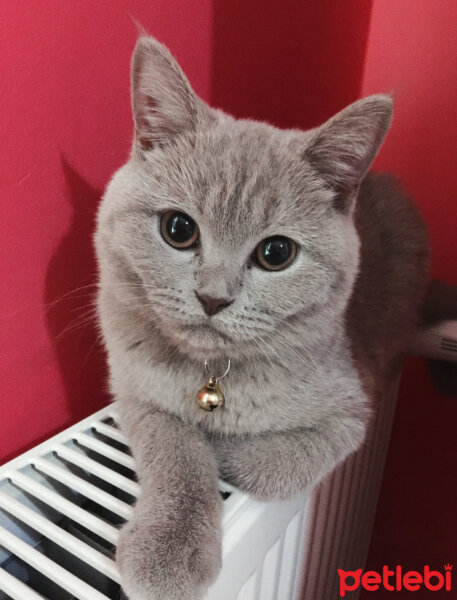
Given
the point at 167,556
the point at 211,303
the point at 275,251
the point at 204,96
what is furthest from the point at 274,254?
the point at 204,96

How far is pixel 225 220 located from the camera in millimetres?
645

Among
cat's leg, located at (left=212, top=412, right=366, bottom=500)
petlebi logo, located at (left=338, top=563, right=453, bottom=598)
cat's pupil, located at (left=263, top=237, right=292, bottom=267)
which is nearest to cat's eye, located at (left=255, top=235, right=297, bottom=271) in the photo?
cat's pupil, located at (left=263, top=237, right=292, bottom=267)

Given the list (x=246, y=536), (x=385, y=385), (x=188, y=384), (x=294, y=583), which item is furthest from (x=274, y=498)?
(x=385, y=385)

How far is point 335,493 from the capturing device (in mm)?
934

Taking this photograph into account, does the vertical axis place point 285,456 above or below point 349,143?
below

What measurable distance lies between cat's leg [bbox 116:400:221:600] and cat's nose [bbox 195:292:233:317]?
0.67ft

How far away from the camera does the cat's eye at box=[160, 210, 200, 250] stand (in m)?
0.67

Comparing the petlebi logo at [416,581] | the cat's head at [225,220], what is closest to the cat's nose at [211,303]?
the cat's head at [225,220]

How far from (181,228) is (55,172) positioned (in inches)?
10.4

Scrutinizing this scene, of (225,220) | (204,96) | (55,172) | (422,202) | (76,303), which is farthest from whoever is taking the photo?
(422,202)

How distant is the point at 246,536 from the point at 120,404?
10.8 inches

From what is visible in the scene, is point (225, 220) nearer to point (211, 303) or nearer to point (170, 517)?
point (211, 303)

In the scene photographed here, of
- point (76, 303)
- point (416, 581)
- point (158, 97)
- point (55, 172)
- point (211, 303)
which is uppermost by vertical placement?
point (158, 97)

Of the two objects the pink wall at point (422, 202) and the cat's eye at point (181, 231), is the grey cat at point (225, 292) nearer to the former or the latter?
the cat's eye at point (181, 231)
